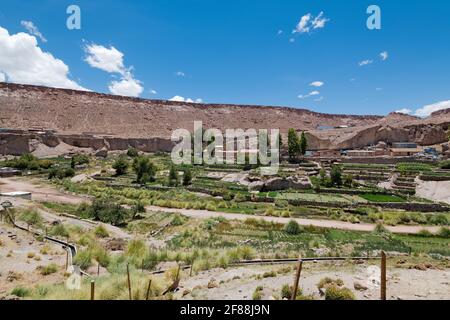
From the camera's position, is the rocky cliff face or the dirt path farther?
the rocky cliff face

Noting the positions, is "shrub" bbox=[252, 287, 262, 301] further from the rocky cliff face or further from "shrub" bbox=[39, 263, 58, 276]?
the rocky cliff face

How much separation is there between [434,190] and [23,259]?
35.0 metres

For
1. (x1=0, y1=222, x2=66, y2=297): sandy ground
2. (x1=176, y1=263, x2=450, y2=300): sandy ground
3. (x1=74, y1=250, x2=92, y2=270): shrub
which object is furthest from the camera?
(x1=74, y1=250, x2=92, y2=270): shrub

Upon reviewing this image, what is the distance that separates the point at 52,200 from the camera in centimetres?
2648

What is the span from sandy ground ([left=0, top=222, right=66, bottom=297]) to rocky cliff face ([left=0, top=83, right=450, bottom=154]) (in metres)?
50.0

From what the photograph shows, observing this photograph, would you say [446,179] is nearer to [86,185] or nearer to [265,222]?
[265,222]

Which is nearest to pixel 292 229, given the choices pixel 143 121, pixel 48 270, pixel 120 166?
pixel 48 270

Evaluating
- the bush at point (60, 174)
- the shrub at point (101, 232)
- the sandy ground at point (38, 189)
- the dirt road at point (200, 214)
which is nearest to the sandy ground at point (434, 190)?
the dirt road at point (200, 214)

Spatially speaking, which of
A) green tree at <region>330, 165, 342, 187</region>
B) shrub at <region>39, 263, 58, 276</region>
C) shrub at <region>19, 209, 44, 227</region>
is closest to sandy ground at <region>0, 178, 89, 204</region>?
shrub at <region>19, 209, 44, 227</region>

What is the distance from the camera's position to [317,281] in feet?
26.9

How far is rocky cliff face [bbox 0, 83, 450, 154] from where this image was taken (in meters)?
63.9
